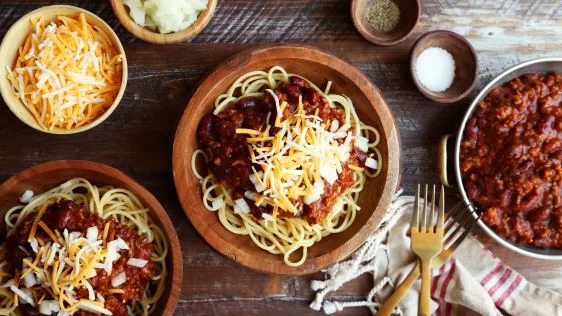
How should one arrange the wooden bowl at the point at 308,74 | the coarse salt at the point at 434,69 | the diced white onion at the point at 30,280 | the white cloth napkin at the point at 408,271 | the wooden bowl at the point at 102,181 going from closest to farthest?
the diced white onion at the point at 30,280 < the wooden bowl at the point at 102,181 < the wooden bowl at the point at 308,74 < the coarse salt at the point at 434,69 < the white cloth napkin at the point at 408,271

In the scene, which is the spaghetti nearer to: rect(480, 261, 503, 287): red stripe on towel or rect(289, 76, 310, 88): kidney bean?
rect(289, 76, 310, 88): kidney bean

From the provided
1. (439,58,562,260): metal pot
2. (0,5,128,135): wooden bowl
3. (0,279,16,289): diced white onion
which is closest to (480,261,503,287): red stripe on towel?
(439,58,562,260): metal pot

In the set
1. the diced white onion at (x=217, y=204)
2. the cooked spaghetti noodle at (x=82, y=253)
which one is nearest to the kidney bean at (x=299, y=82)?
the diced white onion at (x=217, y=204)

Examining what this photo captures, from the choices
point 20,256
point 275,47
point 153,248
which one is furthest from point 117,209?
point 275,47

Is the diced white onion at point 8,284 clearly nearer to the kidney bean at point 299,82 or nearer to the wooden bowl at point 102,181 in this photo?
the wooden bowl at point 102,181

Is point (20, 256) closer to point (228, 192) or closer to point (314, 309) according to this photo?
point (228, 192)
